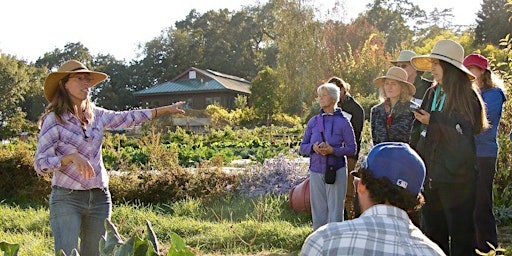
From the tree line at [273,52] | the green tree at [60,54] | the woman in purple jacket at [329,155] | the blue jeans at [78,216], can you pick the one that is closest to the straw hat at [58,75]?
the blue jeans at [78,216]

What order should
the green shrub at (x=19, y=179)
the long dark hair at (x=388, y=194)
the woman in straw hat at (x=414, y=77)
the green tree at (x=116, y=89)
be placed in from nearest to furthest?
the long dark hair at (x=388, y=194), the woman in straw hat at (x=414, y=77), the green shrub at (x=19, y=179), the green tree at (x=116, y=89)

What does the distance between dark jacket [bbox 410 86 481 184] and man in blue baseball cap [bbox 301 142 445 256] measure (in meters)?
1.85

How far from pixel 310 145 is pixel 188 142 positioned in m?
15.1

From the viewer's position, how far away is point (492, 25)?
40781 mm

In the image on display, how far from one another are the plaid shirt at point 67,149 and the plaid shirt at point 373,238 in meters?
1.94

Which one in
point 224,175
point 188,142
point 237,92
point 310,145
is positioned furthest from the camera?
point 237,92

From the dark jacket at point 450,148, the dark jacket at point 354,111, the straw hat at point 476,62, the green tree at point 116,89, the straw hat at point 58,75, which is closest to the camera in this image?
the straw hat at point 58,75

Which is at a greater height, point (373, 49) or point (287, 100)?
point (373, 49)

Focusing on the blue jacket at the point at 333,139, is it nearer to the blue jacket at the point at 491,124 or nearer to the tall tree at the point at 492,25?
the blue jacket at the point at 491,124

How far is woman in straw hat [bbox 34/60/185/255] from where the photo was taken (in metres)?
3.43

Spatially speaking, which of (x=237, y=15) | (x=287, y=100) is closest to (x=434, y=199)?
(x=287, y=100)

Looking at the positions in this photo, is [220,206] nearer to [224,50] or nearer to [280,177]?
[280,177]

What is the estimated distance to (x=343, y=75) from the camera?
100 feet

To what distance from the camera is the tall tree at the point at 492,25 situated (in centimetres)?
3942
